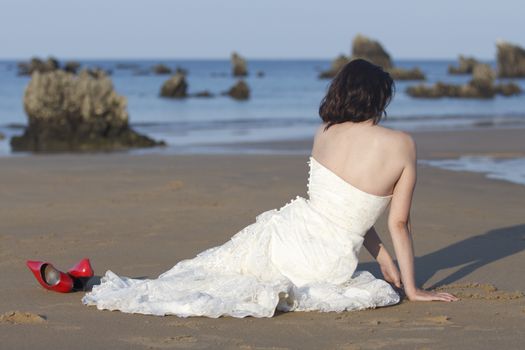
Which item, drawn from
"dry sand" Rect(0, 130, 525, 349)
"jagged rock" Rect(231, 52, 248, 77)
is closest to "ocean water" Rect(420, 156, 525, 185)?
"dry sand" Rect(0, 130, 525, 349)

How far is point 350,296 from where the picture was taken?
512 cm

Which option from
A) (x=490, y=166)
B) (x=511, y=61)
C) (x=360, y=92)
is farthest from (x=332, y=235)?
(x=511, y=61)

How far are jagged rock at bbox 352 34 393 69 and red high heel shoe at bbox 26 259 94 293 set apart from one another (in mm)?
84195

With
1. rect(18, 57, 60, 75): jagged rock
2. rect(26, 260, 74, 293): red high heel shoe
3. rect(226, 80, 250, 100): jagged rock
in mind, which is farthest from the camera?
rect(18, 57, 60, 75): jagged rock

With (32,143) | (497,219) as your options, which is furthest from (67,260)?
(32,143)

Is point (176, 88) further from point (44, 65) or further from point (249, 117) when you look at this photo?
point (44, 65)

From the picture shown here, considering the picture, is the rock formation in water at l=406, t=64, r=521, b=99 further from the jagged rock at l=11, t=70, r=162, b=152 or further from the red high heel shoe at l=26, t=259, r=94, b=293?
the red high heel shoe at l=26, t=259, r=94, b=293

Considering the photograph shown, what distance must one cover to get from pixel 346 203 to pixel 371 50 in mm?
85418

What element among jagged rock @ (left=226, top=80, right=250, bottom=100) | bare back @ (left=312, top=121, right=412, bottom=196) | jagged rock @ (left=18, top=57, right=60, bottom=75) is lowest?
jagged rock @ (left=18, top=57, right=60, bottom=75)

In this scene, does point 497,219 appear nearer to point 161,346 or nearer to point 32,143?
point 161,346

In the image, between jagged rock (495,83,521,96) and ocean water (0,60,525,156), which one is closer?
ocean water (0,60,525,156)

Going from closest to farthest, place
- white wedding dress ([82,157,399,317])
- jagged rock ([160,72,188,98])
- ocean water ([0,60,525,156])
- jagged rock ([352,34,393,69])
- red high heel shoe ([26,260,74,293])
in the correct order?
white wedding dress ([82,157,399,317]) → red high heel shoe ([26,260,74,293]) → ocean water ([0,60,525,156]) → jagged rock ([160,72,188,98]) → jagged rock ([352,34,393,69])

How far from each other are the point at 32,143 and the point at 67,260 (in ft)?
40.8

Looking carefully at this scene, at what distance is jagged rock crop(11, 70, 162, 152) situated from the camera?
738 inches
